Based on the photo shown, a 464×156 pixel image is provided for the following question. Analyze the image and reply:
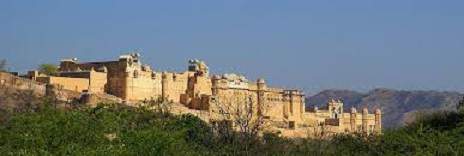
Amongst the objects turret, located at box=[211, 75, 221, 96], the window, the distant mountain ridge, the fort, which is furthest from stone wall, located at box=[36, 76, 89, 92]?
the distant mountain ridge

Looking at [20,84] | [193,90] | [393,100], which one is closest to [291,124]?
[193,90]

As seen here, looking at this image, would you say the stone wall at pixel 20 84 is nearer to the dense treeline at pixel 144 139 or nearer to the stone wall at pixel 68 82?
the stone wall at pixel 68 82

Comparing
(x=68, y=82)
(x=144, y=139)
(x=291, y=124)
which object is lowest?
(x=291, y=124)

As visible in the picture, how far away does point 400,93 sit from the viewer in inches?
7165

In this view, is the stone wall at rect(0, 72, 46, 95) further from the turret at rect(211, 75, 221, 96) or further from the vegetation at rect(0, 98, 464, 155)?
the turret at rect(211, 75, 221, 96)

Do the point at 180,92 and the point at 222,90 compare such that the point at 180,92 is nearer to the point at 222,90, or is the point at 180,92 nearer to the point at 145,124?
the point at 222,90

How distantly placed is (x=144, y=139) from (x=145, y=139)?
44mm

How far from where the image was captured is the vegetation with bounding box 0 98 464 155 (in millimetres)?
26734

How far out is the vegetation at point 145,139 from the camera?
2673 centimetres

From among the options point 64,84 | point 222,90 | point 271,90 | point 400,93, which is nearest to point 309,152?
point 64,84

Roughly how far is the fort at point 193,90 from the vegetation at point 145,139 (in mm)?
13913

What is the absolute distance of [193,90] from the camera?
67.4 m

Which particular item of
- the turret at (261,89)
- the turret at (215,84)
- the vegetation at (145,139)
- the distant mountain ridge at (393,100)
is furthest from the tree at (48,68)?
the distant mountain ridge at (393,100)

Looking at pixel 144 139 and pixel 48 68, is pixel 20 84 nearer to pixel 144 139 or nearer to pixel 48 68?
pixel 48 68
